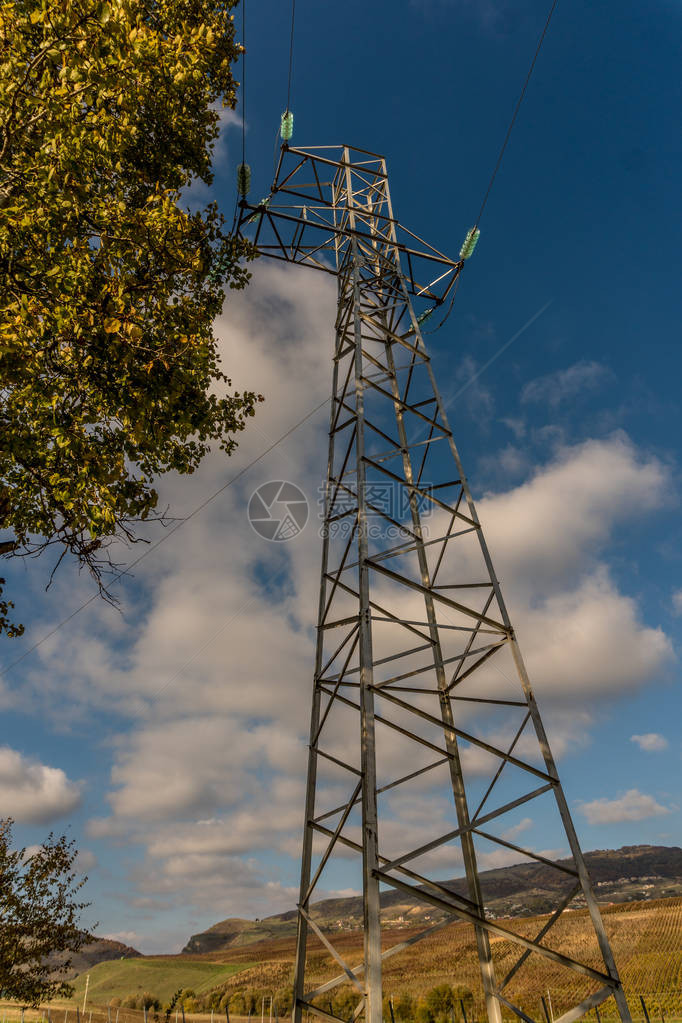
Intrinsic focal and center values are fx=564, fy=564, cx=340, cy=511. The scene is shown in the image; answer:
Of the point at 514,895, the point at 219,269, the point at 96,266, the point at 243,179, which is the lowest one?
the point at 514,895

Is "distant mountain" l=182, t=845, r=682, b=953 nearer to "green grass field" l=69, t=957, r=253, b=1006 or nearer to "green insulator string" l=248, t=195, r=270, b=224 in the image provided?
"green grass field" l=69, t=957, r=253, b=1006

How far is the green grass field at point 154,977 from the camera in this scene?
6081 centimetres

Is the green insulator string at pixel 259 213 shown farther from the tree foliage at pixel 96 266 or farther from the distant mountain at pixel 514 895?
the distant mountain at pixel 514 895

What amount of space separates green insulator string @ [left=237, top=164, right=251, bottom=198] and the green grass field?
69523mm

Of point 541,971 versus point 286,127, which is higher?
point 286,127

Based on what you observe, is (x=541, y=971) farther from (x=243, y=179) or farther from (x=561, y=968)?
(x=243, y=179)

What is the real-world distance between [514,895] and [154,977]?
109 m

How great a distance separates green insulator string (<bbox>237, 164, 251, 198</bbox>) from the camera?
35.2 feet

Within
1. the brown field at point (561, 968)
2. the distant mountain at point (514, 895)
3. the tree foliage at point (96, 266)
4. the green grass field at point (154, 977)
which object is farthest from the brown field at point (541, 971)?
the distant mountain at point (514, 895)

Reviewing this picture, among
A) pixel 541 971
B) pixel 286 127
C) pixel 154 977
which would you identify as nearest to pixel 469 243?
pixel 286 127

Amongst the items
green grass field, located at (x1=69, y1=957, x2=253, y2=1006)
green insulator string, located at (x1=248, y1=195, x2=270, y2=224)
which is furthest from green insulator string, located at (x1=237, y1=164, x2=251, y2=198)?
green grass field, located at (x1=69, y1=957, x2=253, y2=1006)

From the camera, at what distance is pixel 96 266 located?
21.0 ft

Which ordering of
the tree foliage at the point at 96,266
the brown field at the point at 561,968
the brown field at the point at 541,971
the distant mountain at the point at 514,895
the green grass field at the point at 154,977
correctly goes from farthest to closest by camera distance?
the distant mountain at the point at 514,895 → the green grass field at the point at 154,977 → the brown field at the point at 561,968 → the brown field at the point at 541,971 → the tree foliage at the point at 96,266

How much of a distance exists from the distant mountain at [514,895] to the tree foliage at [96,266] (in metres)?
123
